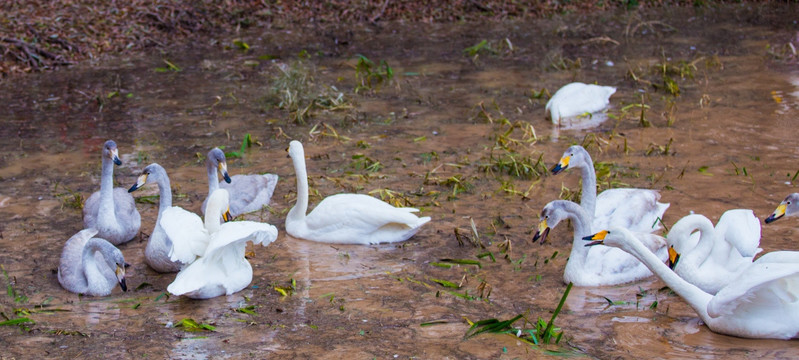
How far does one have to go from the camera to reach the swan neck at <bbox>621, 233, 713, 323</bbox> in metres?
4.70

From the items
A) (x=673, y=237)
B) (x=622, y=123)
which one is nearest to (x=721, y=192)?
(x=673, y=237)

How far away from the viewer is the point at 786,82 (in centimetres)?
1019

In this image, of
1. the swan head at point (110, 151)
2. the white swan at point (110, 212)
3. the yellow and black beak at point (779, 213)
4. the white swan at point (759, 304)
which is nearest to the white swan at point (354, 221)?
the white swan at point (110, 212)

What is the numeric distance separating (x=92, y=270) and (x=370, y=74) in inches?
237

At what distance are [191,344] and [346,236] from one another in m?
1.86

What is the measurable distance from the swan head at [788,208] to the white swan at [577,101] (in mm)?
3420

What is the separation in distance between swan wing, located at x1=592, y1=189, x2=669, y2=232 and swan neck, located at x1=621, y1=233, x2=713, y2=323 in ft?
3.49

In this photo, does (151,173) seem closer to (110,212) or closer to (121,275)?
(110,212)

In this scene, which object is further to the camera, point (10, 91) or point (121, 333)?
point (10, 91)

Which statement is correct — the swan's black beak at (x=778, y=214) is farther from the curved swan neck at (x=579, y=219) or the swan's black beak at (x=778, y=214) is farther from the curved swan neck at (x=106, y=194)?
the curved swan neck at (x=106, y=194)

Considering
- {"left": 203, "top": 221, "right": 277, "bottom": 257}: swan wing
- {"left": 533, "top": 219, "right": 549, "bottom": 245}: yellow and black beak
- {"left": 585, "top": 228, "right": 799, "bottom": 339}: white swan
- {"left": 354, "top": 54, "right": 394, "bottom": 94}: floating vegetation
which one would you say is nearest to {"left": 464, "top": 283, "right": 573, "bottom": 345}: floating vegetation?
{"left": 585, "top": 228, "right": 799, "bottom": 339}: white swan

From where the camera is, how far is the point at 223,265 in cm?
527

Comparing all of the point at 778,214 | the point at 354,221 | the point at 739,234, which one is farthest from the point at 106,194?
the point at 778,214

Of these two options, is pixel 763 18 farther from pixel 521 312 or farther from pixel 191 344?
pixel 191 344
